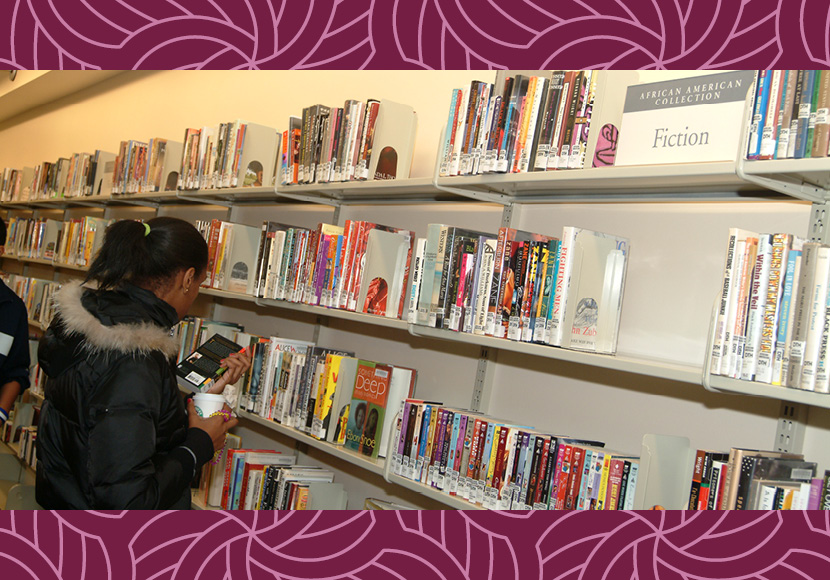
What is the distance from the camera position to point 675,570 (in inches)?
64.2

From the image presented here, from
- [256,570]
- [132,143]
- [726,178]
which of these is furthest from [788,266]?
[132,143]

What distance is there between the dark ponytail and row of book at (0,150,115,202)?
3406mm

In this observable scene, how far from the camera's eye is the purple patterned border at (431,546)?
1.55 meters

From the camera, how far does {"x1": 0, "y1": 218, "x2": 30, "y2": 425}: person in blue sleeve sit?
9.97 feet

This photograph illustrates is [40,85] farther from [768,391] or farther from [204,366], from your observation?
[768,391]

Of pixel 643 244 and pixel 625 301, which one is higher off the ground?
pixel 643 244

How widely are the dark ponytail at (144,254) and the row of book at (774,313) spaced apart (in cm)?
130

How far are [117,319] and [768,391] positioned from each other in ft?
4.66

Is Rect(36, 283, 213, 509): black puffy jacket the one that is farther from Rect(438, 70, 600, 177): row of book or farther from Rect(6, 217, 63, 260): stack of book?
Rect(6, 217, 63, 260): stack of book

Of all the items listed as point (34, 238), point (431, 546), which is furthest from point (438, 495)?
point (34, 238)

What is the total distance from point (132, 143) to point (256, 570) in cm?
349

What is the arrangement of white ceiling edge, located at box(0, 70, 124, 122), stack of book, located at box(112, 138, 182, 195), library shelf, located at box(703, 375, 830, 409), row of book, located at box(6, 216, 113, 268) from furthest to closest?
white ceiling edge, located at box(0, 70, 124, 122) → row of book, located at box(6, 216, 113, 268) → stack of book, located at box(112, 138, 182, 195) → library shelf, located at box(703, 375, 830, 409)

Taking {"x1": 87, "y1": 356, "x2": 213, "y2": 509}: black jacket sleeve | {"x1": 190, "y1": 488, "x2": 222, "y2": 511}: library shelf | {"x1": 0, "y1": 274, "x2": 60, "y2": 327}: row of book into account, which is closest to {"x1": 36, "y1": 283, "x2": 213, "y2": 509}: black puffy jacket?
{"x1": 87, "y1": 356, "x2": 213, "y2": 509}: black jacket sleeve

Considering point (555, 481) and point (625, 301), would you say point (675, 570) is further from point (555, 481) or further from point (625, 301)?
point (625, 301)
